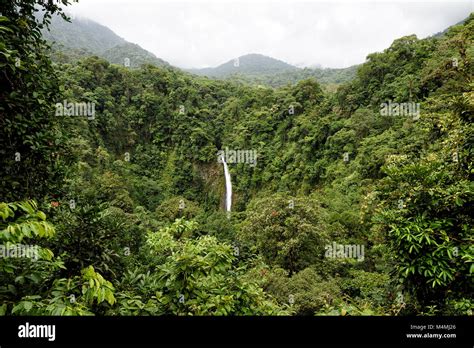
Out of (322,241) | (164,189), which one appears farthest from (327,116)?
(164,189)

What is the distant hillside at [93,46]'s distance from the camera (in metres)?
58.4

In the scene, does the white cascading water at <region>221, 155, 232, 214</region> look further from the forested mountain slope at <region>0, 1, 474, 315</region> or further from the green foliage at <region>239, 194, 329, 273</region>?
the green foliage at <region>239, 194, 329, 273</region>

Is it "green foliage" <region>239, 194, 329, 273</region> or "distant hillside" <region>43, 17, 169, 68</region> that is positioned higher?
"distant hillside" <region>43, 17, 169, 68</region>

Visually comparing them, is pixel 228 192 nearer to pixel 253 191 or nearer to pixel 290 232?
pixel 253 191

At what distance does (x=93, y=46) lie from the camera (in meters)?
94.1

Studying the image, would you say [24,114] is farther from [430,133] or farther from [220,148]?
[220,148]

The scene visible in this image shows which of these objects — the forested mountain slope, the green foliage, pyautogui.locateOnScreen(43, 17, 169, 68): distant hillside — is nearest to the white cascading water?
the forested mountain slope

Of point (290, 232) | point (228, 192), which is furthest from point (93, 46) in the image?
point (290, 232)

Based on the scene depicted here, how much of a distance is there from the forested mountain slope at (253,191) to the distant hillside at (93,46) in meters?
23.7

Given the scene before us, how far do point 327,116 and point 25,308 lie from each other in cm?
2349

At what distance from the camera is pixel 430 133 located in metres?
12.9

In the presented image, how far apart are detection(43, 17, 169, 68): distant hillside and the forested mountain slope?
23.7m

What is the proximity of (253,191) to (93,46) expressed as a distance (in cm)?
9330

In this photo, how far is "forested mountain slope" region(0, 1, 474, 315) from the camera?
2.55 meters
